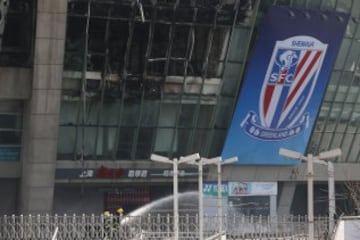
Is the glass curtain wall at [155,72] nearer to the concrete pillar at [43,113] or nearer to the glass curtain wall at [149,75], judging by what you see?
the glass curtain wall at [149,75]

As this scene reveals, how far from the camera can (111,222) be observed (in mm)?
24656

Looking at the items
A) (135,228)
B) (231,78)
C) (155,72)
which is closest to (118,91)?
(155,72)

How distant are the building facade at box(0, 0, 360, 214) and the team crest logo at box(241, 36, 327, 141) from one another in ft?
4.94

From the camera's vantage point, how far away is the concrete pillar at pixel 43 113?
30.6 meters

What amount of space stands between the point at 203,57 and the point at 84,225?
12052 millimetres

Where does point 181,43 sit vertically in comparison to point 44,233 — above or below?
above

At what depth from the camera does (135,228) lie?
1011 inches

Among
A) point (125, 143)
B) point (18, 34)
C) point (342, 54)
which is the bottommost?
point (125, 143)

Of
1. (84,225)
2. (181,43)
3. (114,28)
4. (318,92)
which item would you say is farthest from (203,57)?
(84,225)

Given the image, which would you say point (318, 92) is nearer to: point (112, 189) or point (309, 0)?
point (309, 0)

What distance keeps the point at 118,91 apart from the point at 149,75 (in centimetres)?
162

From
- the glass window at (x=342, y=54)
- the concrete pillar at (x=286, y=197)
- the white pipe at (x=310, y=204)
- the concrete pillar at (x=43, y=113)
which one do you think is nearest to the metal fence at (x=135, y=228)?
the white pipe at (x=310, y=204)

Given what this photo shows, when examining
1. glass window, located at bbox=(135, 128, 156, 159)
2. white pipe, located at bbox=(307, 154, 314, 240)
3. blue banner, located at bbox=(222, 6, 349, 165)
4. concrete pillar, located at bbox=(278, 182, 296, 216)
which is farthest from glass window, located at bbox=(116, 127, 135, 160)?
white pipe, located at bbox=(307, 154, 314, 240)

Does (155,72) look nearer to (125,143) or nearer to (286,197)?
(125,143)
